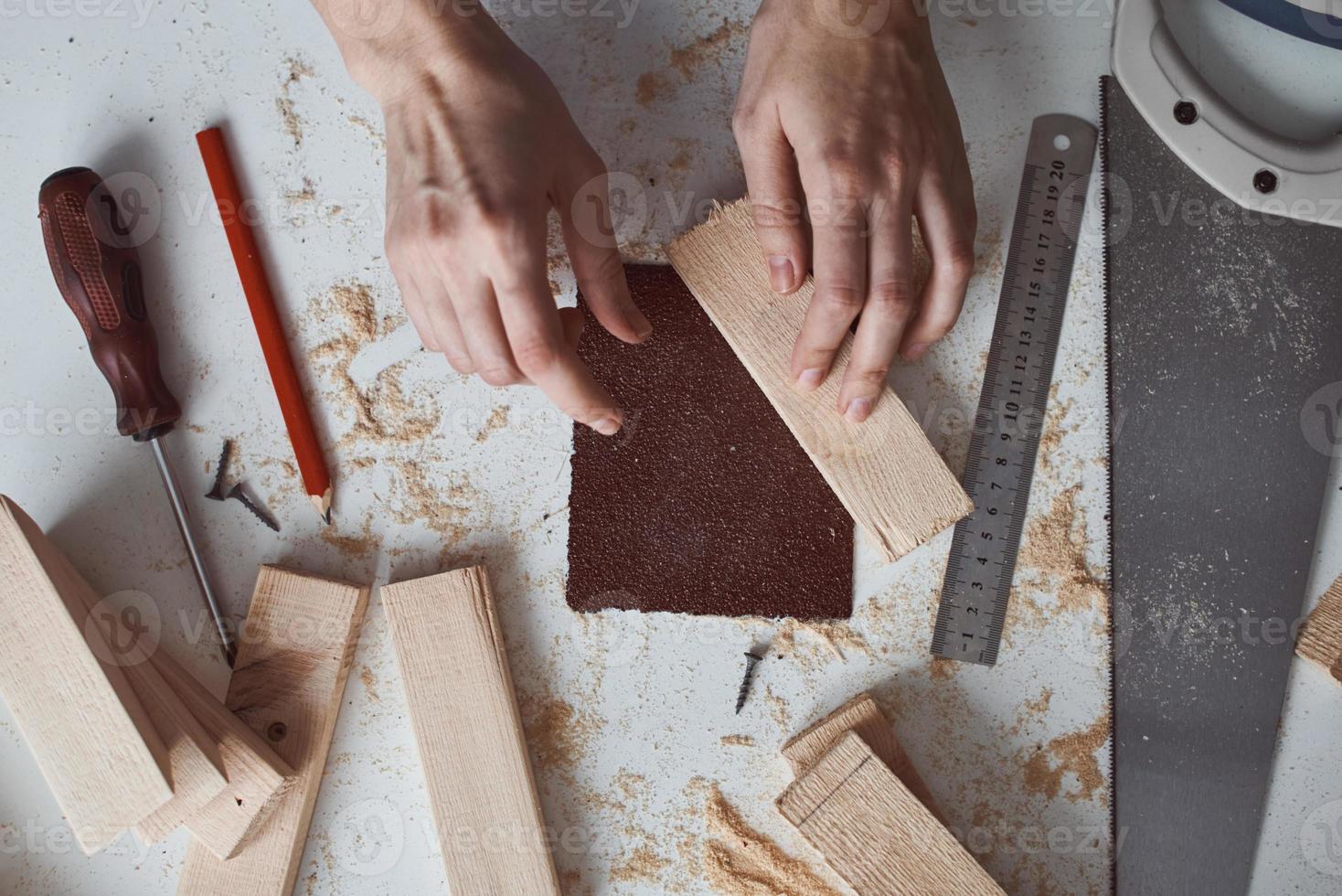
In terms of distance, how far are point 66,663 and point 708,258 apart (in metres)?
1.35

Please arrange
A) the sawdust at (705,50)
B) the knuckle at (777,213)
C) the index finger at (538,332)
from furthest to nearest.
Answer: the sawdust at (705,50) < the knuckle at (777,213) < the index finger at (538,332)

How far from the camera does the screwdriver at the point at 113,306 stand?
1622mm

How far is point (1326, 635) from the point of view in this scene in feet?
5.50

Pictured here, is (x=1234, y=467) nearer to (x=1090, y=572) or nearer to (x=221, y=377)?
(x=1090, y=572)

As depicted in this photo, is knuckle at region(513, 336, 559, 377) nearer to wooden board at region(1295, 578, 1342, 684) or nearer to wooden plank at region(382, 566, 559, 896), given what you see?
wooden plank at region(382, 566, 559, 896)

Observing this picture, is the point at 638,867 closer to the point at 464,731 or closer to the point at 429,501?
the point at 464,731

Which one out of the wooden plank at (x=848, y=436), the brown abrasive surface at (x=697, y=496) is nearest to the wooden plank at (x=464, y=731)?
the brown abrasive surface at (x=697, y=496)

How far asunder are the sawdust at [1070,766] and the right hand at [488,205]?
1064 mm

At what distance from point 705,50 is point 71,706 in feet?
5.57

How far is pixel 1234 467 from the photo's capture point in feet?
5.61

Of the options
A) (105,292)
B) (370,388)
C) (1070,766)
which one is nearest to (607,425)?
(370,388)

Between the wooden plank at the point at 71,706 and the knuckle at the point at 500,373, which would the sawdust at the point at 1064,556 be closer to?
the knuckle at the point at 500,373

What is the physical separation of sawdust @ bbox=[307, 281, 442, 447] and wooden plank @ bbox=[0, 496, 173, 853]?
561 mm

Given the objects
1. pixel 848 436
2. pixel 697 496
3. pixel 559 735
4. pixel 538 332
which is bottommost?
pixel 559 735
